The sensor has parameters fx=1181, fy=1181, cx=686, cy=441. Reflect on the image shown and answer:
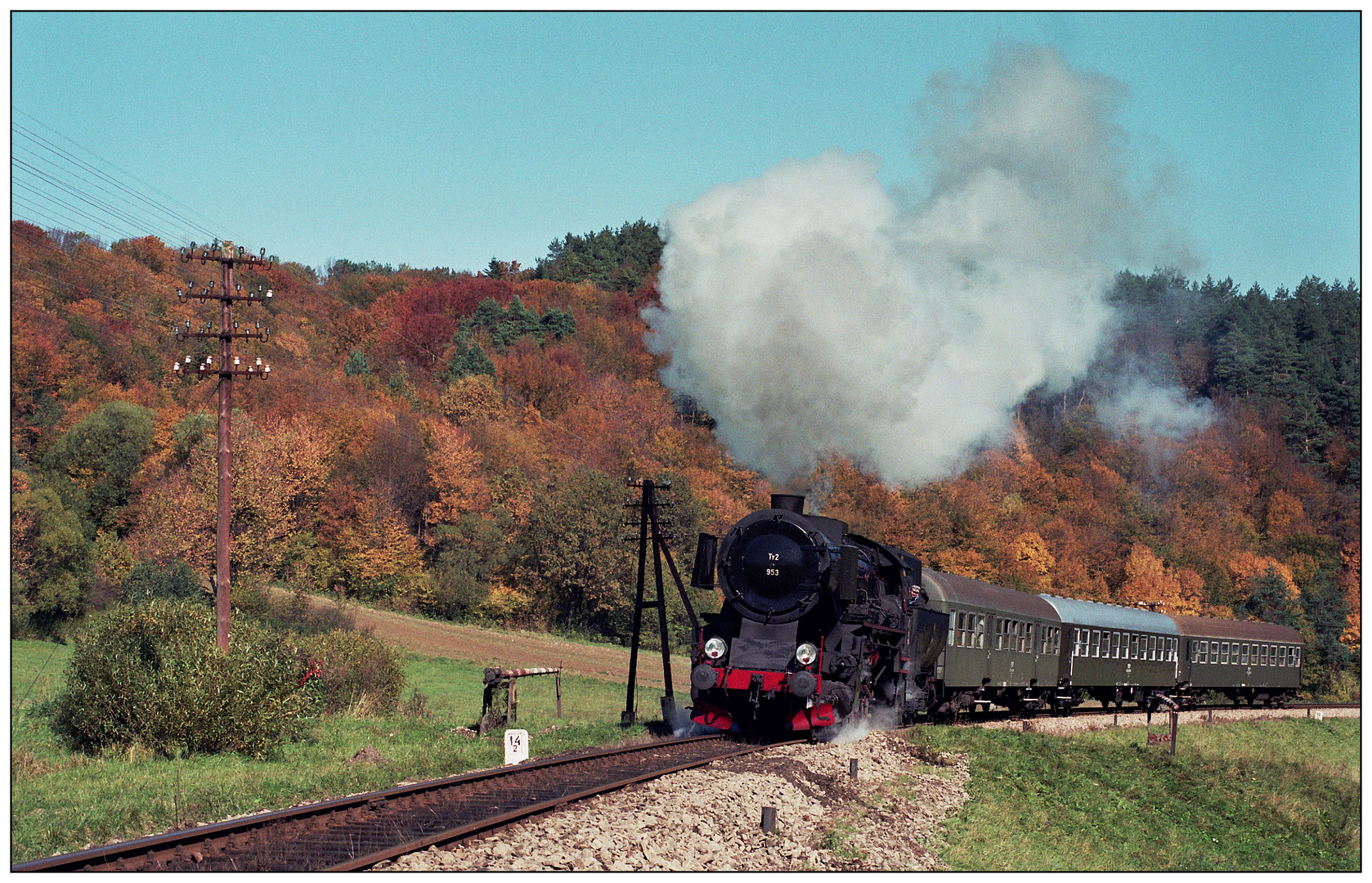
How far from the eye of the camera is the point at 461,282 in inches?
4887

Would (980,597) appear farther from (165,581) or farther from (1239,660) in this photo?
(165,581)

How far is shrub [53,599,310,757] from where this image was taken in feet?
62.5

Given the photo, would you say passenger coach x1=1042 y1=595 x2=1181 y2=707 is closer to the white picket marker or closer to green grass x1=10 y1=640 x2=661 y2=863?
green grass x1=10 y1=640 x2=661 y2=863

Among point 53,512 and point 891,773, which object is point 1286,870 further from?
point 53,512

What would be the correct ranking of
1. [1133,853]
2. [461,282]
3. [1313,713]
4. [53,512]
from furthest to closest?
[461,282] → [53,512] → [1313,713] → [1133,853]

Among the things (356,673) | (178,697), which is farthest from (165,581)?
(178,697)

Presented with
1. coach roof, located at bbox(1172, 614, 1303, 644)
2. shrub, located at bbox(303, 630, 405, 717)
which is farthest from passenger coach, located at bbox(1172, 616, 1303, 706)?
shrub, located at bbox(303, 630, 405, 717)

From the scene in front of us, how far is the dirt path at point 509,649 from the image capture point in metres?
51.5

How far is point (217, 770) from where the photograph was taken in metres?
17.1

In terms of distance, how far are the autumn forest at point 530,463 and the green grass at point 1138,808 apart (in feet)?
50.8

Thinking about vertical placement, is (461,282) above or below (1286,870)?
above

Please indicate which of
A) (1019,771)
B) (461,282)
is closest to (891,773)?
(1019,771)

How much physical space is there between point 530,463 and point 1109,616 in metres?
51.6

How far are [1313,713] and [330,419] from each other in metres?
60.9
